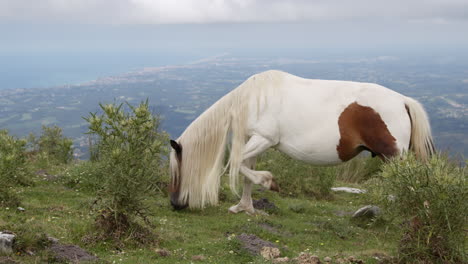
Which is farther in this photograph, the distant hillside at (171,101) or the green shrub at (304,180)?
the distant hillside at (171,101)

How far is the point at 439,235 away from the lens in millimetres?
4879

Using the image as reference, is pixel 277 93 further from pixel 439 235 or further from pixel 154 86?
pixel 154 86

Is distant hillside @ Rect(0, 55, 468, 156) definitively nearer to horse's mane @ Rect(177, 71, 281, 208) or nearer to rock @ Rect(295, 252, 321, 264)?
horse's mane @ Rect(177, 71, 281, 208)

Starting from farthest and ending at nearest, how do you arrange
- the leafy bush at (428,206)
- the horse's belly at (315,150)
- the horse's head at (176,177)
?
the horse's head at (176,177) < the horse's belly at (315,150) < the leafy bush at (428,206)

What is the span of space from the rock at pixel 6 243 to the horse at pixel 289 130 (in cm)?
352

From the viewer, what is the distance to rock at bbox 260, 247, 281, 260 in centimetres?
571

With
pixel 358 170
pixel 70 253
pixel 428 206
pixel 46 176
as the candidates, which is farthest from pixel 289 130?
pixel 358 170

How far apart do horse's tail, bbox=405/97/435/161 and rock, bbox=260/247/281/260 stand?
3208mm

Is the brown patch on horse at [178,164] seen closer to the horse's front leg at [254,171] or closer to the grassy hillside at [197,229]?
the grassy hillside at [197,229]

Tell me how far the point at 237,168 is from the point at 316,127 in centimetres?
161

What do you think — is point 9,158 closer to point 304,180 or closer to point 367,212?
point 367,212

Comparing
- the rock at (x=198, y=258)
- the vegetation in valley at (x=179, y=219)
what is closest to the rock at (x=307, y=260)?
the vegetation in valley at (x=179, y=219)

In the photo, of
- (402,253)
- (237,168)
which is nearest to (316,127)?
(237,168)

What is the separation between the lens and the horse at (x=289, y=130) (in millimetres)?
7344
